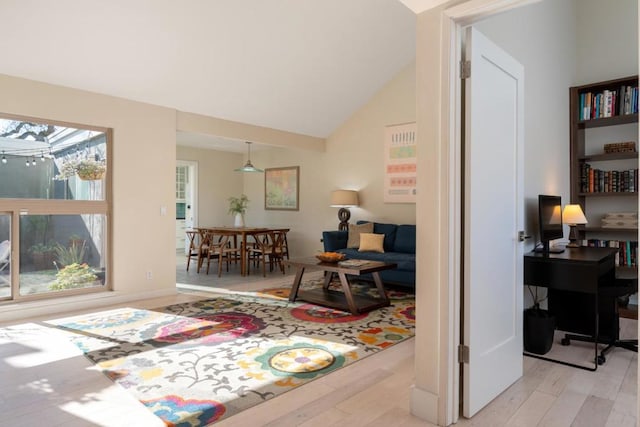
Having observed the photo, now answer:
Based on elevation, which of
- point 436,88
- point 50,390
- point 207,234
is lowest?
point 50,390

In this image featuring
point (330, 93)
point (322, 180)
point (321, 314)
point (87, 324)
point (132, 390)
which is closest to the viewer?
point (132, 390)

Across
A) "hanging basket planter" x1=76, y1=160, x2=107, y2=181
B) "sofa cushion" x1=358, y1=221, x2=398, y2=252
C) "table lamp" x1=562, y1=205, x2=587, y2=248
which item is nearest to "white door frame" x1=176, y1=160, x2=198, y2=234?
"hanging basket planter" x1=76, y1=160, x2=107, y2=181

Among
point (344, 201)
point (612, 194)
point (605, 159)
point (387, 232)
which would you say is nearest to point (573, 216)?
point (612, 194)

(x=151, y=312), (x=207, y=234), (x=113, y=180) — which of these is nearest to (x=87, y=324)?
(x=151, y=312)

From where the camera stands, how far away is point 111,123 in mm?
4637

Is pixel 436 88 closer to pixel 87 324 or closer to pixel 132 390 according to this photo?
pixel 132 390

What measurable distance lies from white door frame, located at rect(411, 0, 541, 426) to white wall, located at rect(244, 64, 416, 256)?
4.24m

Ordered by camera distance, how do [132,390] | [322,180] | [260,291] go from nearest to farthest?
[132,390], [260,291], [322,180]

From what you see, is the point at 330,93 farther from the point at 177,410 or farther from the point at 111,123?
the point at 177,410

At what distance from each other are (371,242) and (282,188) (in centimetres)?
303

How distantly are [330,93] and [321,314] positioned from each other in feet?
11.6

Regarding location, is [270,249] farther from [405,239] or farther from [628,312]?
[628,312]

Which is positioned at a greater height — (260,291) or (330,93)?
(330,93)

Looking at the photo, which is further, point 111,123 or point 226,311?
point 111,123
